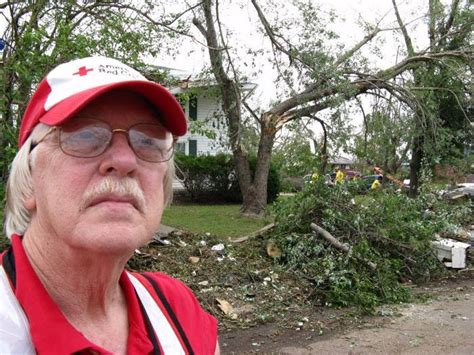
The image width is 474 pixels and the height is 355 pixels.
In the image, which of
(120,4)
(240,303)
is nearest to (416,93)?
(120,4)

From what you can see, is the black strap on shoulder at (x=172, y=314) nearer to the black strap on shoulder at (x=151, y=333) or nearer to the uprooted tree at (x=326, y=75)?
the black strap on shoulder at (x=151, y=333)

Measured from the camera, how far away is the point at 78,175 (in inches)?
53.6

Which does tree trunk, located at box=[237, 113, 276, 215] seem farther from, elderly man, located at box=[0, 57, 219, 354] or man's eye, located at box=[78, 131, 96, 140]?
man's eye, located at box=[78, 131, 96, 140]

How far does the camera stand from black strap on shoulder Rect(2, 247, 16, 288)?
1.32m

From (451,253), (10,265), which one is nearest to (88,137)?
(10,265)

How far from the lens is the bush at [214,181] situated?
2170cm

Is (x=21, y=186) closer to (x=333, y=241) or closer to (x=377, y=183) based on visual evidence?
(x=333, y=241)

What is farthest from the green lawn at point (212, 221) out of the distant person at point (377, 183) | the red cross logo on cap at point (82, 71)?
the red cross logo on cap at point (82, 71)

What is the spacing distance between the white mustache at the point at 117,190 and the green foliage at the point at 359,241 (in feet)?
19.5

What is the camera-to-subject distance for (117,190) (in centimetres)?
138

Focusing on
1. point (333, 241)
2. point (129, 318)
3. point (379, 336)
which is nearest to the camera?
point (129, 318)

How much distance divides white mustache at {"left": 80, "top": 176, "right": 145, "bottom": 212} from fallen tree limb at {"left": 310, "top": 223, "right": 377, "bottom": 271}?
6561 mm

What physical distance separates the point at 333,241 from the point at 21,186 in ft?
22.4

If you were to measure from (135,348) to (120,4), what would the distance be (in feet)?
27.9
